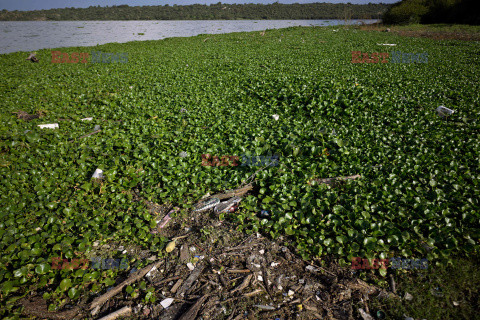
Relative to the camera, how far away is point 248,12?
295 feet

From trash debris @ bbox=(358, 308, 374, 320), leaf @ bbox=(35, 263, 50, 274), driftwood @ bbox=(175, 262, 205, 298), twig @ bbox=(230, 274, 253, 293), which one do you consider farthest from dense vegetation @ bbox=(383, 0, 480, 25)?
leaf @ bbox=(35, 263, 50, 274)

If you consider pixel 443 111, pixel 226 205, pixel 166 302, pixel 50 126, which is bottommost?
pixel 166 302

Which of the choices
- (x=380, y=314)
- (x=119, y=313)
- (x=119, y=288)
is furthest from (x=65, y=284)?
(x=380, y=314)

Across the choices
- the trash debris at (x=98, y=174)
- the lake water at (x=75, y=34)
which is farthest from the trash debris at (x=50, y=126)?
the lake water at (x=75, y=34)

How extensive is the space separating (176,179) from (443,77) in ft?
34.9

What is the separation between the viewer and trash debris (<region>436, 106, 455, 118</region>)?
5.74m

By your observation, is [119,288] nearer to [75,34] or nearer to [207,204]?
[207,204]

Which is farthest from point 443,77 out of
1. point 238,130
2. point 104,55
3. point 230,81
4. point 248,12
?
point 248,12

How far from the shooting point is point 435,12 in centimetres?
3178

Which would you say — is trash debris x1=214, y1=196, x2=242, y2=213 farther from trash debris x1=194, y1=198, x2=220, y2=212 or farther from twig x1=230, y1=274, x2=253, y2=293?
twig x1=230, y1=274, x2=253, y2=293

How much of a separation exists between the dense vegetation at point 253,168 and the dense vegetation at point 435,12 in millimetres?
32186

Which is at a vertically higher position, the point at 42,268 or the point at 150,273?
the point at 42,268

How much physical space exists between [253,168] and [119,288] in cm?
244

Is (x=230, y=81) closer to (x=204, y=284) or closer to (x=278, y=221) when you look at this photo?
(x=278, y=221)
